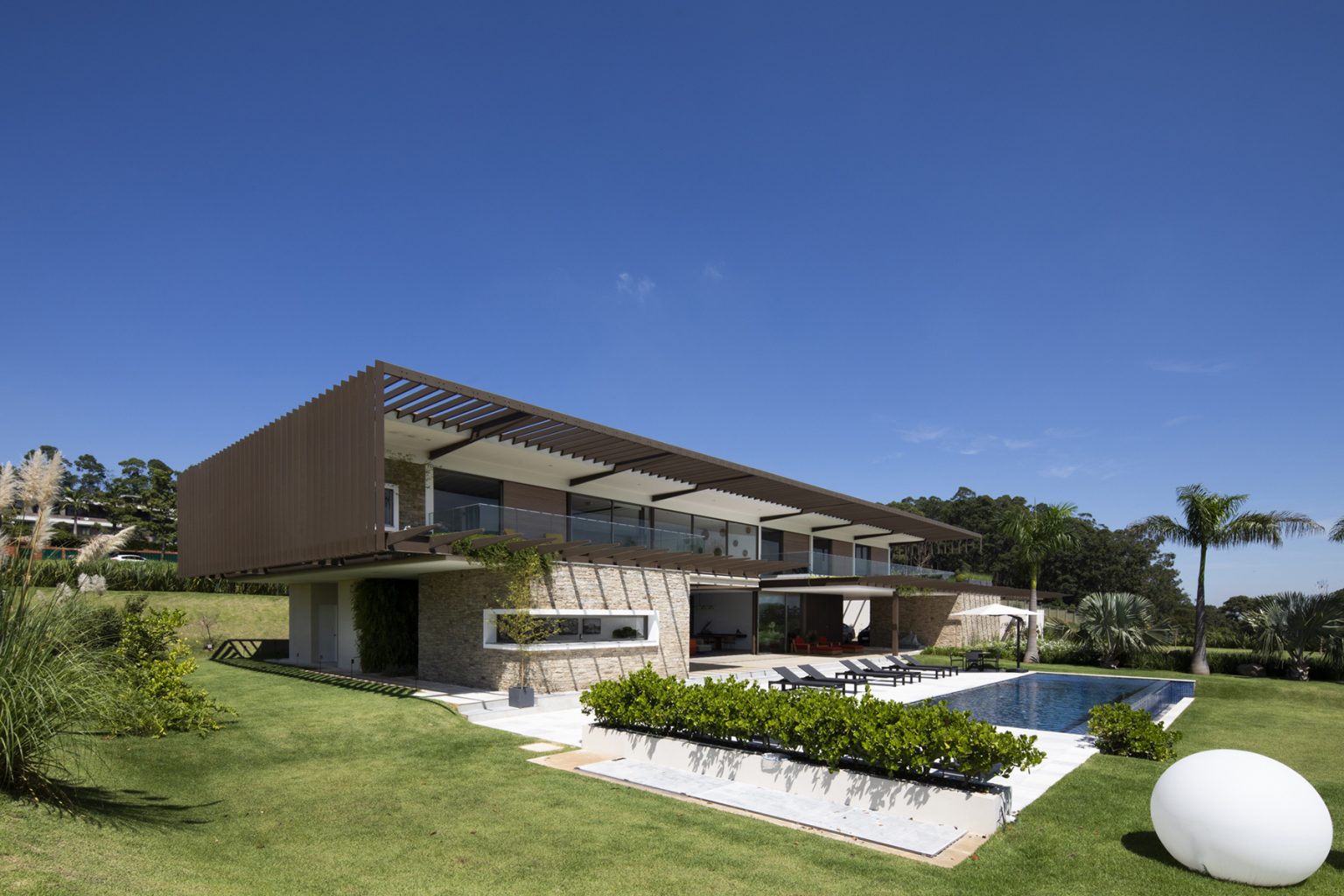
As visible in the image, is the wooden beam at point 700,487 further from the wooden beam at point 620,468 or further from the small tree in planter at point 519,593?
the small tree in planter at point 519,593

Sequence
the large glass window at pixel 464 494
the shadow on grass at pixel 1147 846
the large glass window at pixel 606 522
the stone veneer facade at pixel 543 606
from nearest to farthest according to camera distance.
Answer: the shadow on grass at pixel 1147 846 → the large glass window at pixel 464 494 → the stone veneer facade at pixel 543 606 → the large glass window at pixel 606 522

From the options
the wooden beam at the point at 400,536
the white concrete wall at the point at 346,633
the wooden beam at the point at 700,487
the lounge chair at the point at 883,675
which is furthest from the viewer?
the wooden beam at the point at 700,487

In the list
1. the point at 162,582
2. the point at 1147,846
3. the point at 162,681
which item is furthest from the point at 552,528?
the point at 162,582

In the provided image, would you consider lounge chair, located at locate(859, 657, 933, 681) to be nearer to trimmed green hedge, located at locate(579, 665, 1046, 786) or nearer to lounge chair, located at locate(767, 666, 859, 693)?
lounge chair, located at locate(767, 666, 859, 693)

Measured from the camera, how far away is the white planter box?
7.73m

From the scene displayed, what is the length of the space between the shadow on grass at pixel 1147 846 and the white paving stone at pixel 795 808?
4.78ft

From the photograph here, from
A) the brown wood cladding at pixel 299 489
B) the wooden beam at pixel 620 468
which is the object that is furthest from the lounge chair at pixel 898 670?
the brown wood cladding at pixel 299 489

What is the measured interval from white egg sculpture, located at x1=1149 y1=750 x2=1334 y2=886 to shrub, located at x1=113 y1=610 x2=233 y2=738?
33.5 feet

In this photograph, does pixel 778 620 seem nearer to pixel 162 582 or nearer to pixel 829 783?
pixel 829 783

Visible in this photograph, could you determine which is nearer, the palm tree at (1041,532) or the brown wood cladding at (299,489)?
the brown wood cladding at (299,489)

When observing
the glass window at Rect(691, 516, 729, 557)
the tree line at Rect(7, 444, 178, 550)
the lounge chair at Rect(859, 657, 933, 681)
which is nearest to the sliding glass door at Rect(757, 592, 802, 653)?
the glass window at Rect(691, 516, 729, 557)

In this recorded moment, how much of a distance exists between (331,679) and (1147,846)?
722 inches

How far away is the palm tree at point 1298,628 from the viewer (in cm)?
2502

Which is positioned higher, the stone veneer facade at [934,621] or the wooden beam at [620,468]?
the wooden beam at [620,468]
